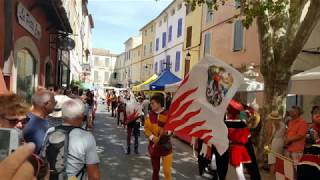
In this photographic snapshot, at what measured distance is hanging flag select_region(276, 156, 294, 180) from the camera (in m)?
6.82

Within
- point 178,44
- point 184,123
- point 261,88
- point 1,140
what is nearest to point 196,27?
point 178,44

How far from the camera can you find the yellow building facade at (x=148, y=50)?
168ft

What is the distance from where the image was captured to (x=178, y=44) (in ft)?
117

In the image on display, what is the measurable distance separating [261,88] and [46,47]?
694 centimetres

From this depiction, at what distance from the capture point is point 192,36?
30.6 m

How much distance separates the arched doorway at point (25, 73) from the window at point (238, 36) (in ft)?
35.6

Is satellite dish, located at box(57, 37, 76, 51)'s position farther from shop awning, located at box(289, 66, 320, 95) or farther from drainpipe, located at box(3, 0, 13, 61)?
shop awning, located at box(289, 66, 320, 95)

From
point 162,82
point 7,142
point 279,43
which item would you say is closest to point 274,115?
point 279,43

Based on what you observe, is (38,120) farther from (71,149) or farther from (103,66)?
(103,66)

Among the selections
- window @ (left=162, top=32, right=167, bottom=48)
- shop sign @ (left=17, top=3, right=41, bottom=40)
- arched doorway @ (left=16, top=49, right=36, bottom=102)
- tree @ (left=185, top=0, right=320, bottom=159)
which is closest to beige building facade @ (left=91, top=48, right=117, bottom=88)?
window @ (left=162, top=32, right=167, bottom=48)

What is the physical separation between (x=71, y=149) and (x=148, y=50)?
4991 centimetres

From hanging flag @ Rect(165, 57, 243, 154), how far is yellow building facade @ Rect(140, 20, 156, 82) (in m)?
44.1

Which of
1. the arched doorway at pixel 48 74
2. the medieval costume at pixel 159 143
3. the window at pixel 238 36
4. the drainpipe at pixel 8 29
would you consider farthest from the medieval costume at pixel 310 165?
the window at pixel 238 36

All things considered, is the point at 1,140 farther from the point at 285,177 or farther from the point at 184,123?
the point at 285,177
